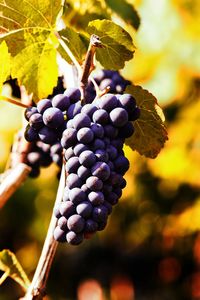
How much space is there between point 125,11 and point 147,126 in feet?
1.69

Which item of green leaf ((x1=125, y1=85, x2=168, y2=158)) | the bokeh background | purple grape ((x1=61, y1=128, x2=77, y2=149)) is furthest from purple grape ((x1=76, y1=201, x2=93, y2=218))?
the bokeh background

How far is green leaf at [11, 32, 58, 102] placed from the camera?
1.04 meters

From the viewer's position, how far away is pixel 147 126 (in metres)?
1.05

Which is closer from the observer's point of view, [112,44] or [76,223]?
[76,223]

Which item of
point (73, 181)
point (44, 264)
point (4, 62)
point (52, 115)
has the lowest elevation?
point (44, 264)

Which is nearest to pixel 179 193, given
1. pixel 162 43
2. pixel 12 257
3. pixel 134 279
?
pixel 134 279

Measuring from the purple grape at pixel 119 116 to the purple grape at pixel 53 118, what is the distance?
0.27 feet

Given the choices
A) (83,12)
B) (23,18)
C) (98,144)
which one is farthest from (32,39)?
(83,12)

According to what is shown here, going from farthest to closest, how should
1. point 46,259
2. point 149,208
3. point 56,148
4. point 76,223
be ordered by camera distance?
point 149,208 < point 56,148 < point 46,259 < point 76,223

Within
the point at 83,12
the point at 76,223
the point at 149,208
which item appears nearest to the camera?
the point at 76,223

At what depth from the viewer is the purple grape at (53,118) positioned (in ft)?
3.08

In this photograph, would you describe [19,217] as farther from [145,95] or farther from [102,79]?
[145,95]

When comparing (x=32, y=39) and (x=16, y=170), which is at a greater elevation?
(x=32, y=39)

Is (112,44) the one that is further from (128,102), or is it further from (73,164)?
(73,164)
